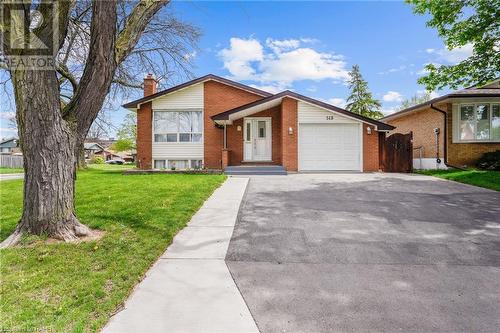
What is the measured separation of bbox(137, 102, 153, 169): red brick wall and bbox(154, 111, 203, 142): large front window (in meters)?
0.35

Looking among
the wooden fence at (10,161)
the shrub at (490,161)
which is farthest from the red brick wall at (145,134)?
the wooden fence at (10,161)

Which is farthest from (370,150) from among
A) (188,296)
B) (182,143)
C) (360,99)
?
(360,99)

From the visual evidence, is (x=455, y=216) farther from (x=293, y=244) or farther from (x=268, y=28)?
(x=268, y=28)

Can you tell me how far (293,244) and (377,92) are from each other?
43.4 metres

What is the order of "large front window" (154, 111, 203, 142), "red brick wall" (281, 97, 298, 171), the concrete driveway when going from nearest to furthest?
the concrete driveway < "red brick wall" (281, 97, 298, 171) < "large front window" (154, 111, 203, 142)

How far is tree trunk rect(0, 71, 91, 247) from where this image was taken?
12.9ft

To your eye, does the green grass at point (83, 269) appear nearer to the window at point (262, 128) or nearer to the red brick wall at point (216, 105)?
the window at point (262, 128)

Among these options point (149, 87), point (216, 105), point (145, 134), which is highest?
point (149, 87)

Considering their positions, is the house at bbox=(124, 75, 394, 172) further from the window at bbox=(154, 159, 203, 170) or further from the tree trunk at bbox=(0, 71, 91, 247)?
the tree trunk at bbox=(0, 71, 91, 247)

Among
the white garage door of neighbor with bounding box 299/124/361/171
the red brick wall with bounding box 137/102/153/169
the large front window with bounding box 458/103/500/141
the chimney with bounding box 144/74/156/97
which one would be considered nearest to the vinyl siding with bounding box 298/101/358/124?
the white garage door of neighbor with bounding box 299/124/361/171

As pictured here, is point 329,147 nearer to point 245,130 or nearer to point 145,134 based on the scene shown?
point 245,130

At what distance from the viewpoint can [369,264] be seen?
3729mm

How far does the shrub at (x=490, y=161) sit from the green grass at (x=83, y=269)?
15358 millimetres

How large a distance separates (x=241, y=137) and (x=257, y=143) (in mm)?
987
